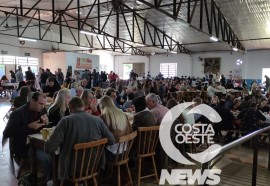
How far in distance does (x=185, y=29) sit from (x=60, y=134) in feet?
38.8

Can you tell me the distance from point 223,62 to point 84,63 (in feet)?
31.3

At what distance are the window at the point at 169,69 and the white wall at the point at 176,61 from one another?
10.0 inches

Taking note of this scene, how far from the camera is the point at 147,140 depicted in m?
3.23

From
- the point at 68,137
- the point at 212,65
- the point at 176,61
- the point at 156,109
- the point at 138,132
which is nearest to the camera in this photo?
the point at 68,137

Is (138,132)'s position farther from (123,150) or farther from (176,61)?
(176,61)

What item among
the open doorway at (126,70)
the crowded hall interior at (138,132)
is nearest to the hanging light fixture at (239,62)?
the crowded hall interior at (138,132)

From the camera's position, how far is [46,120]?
3207mm

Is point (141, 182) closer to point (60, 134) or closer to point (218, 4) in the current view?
point (60, 134)

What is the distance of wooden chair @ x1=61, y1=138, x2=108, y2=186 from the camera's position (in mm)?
2353

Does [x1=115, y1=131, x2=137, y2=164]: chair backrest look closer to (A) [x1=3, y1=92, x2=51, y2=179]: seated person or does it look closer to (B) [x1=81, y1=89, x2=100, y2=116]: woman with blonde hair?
(A) [x1=3, y1=92, x2=51, y2=179]: seated person

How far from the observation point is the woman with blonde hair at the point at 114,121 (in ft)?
9.70

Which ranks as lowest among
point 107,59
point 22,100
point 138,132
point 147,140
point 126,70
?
point 147,140

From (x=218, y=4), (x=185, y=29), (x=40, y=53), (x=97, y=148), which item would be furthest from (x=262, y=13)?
(x=40, y=53)

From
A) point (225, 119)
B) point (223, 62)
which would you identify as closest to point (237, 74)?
point (223, 62)
